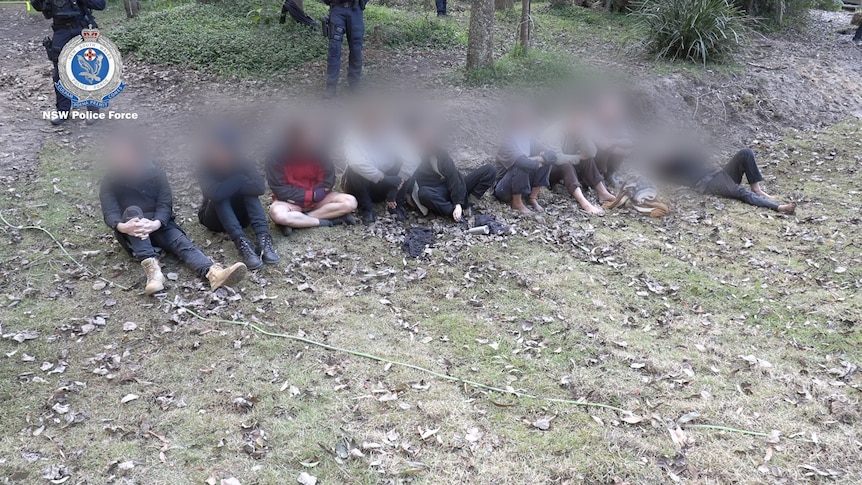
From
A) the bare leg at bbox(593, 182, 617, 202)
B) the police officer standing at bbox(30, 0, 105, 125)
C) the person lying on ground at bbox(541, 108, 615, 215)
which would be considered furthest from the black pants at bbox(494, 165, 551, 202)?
the police officer standing at bbox(30, 0, 105, 125)

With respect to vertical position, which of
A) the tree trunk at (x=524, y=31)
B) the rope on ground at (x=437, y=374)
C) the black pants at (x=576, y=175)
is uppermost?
the tree trunk at (x=524, y=31)

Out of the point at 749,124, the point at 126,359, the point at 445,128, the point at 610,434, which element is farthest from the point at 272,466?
the point at 749,124

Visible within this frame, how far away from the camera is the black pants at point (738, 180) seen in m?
7.54

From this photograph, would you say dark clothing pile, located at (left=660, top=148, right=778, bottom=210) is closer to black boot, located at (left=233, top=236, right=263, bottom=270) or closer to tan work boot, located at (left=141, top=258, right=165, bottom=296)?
black boot, located at (left=233, top=236, right=263, bottom=270)

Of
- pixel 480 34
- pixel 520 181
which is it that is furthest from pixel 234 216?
pixel 480 34

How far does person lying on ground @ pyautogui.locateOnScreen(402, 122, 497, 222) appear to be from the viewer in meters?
6.57

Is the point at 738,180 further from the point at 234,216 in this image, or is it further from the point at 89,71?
the point at 89,71

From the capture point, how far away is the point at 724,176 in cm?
775

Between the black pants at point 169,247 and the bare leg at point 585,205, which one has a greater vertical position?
the black pants at point 169,247

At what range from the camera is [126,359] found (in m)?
4.33

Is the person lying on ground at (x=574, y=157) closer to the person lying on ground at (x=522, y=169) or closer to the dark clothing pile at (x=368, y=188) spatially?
the person lying on ground at (x=522, y=169)

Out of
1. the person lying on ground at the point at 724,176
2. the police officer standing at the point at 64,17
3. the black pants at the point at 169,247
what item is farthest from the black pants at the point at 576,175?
the police officer standing at the point at 64,17

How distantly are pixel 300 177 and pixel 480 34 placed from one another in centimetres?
471

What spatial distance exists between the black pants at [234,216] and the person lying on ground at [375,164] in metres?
1.08
